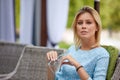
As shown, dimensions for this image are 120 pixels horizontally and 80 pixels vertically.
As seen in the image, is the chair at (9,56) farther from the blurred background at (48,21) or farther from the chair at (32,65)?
the blurred background at (48,21)

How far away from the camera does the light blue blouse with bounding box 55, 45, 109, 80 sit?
221cm

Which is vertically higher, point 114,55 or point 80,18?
point 80,18

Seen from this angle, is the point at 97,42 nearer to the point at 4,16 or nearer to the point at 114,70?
the point at 114,70

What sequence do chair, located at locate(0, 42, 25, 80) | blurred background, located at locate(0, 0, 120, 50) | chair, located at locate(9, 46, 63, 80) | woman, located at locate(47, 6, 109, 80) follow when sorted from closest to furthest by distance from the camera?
woman, located at locate(47, 6, 109, 80)
chair, located at locate(9, 46, 63, 80)
chair, located at locate(0, 42, 25, 80)
blurred background, located at locate(0, 0, 120, 50)

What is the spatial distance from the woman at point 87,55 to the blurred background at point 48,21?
96.2 inches

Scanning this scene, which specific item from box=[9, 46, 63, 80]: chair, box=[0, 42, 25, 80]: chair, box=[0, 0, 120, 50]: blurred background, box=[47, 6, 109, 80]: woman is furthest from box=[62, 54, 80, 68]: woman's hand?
box=[0, 0, 120, 50]: blurred background

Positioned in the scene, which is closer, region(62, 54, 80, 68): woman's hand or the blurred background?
region(62, 54, 80, 68): woman's hand

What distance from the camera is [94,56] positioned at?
2.29 metres

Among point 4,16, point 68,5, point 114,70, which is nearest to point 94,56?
point 114,70

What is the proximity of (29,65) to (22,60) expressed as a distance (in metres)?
0.09

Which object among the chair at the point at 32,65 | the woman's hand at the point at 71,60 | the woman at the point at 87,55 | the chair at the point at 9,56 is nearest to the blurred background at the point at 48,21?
the chair at the point at 9,56

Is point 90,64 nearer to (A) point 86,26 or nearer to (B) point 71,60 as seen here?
(B) point 71,60

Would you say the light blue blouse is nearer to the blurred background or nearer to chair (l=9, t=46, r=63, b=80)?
chair (l=9, t=46, r=63, b=80)

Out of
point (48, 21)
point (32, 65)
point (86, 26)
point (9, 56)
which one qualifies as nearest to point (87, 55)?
point (86, 26)
